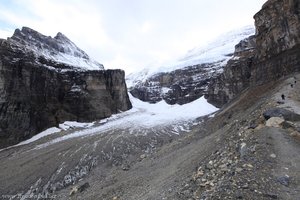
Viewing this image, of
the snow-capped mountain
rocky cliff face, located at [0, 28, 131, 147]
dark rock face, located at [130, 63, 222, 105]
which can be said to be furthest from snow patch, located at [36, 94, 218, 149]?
the snow-capped mountain

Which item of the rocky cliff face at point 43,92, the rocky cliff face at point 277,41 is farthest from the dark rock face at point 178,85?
the rocky cliff face at point 277,41

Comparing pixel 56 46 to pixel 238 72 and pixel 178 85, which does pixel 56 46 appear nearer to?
pixel 178 85

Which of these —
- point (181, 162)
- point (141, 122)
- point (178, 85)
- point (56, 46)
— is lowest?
point (141, 122)

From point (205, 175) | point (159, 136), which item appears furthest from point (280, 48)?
point (205, 175)

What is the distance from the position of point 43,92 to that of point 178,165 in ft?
181

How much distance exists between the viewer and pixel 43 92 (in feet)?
231

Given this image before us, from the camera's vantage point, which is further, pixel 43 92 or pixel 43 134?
pixel 43 92

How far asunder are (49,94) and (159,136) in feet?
101

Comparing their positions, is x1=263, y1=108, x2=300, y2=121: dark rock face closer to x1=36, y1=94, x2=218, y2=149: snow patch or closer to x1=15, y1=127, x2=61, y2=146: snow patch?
x1=36, y1=94, x2=218, y2=149: snow patch

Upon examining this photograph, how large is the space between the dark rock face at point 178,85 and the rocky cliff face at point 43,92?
32.8m

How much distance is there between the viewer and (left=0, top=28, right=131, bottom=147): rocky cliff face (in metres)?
61.4

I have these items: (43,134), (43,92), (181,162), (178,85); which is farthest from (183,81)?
(181,162)

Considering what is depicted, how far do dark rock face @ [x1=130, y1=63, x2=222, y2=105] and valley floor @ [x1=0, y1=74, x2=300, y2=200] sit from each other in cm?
6533

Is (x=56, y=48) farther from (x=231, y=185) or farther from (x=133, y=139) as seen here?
(x=231, y=185)
